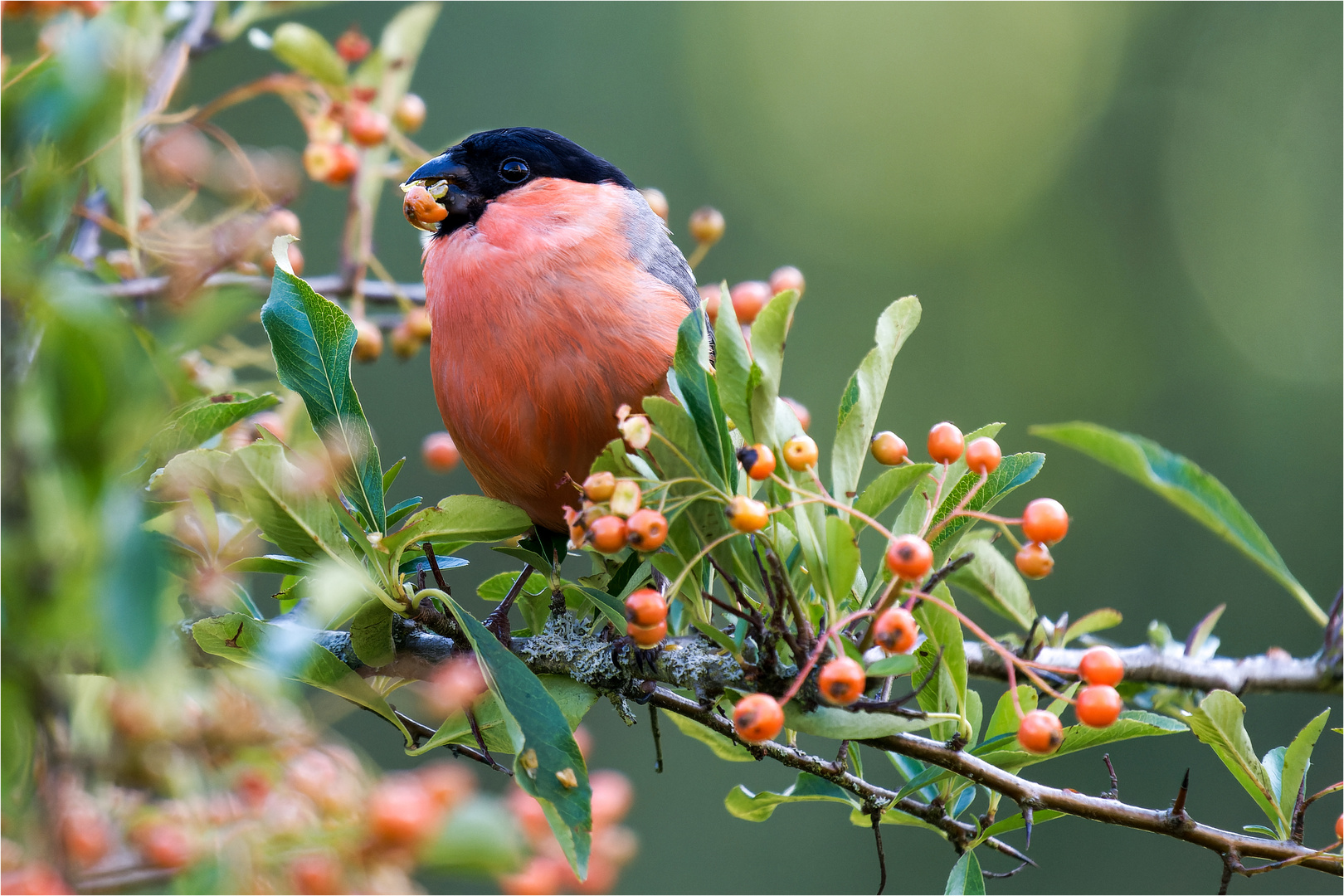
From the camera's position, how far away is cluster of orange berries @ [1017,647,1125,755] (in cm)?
119

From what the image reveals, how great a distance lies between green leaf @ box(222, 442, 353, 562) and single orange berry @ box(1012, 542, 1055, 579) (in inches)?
33.8

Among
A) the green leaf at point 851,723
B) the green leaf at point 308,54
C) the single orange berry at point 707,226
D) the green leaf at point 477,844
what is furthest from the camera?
the single orange berry at point 707,226

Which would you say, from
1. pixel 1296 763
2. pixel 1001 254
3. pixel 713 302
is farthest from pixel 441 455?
pixel 1001 254

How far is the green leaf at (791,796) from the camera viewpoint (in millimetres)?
1631

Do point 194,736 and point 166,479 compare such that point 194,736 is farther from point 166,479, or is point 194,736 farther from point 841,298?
point 841,298

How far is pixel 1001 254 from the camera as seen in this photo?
898 centimetres

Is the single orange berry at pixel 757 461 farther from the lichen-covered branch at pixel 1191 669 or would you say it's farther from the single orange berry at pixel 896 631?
the lichen-covered branch at pixel 1191 669

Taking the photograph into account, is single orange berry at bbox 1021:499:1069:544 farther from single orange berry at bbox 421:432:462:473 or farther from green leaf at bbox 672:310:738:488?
single orange berry at bbox 421:432:462:473

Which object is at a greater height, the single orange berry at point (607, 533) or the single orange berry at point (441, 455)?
the single orange berry at point (607, 533)

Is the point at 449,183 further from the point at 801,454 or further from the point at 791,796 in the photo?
the point at 791,796

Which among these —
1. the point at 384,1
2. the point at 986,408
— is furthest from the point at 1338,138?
the point at 384,1

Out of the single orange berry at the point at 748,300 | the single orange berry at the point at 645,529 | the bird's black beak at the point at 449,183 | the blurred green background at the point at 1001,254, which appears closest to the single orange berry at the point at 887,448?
the single orange berry at the point at 645,529

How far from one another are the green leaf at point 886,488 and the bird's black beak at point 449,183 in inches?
44.0

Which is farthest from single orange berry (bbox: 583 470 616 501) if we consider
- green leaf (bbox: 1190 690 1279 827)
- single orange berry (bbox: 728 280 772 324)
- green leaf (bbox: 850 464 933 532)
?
single orange berry (bbox: 728 280 772 324)
